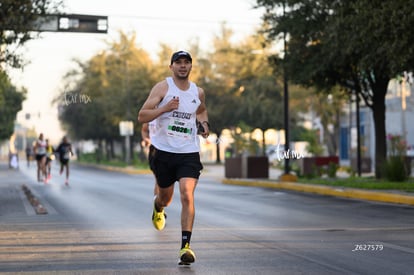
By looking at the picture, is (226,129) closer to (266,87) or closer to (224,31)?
(224,31)

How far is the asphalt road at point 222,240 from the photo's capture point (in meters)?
8.19

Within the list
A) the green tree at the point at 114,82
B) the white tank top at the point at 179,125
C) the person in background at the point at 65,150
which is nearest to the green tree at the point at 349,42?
the person in background at the point at 65,150

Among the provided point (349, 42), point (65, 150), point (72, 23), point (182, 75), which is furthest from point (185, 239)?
point (65, 150)

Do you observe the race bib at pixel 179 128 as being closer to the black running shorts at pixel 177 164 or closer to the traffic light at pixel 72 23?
the black running shorts at pixel 177 164

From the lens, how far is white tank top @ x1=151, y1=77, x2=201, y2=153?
28.3ft

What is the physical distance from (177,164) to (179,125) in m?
0.41

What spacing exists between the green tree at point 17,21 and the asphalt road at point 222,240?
20.3 ft

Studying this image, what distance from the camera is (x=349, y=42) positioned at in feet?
75.3

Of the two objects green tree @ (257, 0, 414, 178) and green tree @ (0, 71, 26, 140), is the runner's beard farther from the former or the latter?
green tree @ (0, 71, 26, 140)

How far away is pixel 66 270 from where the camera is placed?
26.5ft

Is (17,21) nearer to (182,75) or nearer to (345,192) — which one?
(345,192)

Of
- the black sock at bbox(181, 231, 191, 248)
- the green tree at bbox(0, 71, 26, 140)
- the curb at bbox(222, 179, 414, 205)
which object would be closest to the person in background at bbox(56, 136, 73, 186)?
the curb at bbox(222, 179, 414, 205)

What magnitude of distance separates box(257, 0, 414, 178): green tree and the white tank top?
11.5 m

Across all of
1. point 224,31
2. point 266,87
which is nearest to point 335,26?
point 266,87
